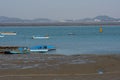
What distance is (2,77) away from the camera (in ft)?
Answer: 56.5

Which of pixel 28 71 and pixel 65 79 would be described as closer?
pixel 65 79

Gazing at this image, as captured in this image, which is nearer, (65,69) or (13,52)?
(65,69)

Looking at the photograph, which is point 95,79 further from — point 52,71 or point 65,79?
point 52,71

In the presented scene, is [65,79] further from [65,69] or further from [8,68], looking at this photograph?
[8,68]

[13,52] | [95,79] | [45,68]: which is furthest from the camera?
[13,52]

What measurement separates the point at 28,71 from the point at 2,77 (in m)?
2.73

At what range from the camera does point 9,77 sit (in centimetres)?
1720

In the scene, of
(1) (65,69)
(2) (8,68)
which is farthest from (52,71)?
(2) (8,68)

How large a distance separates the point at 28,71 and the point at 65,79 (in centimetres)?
395

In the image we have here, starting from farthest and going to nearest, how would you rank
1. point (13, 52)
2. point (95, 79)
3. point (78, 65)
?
point (13, 52) → point (78, 65) → point (95, 79)

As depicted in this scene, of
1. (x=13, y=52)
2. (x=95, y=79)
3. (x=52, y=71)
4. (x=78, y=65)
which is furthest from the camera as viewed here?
(x=13, y=52)

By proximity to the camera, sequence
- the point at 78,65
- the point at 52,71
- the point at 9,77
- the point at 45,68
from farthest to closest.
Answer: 1. the point at 78,65
2. the point at 45,68
3. the point at 52,71
4. the point at 9,77

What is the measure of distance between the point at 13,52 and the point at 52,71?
1617 cm

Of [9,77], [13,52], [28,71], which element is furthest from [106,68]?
[13,52]
